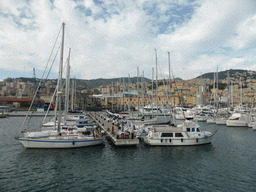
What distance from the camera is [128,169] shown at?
15086 mm

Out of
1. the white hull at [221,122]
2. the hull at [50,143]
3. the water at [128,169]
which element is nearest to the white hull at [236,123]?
the white hull at [221,122]

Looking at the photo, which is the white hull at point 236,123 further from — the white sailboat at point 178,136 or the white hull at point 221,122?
the white sailboat at point 178,136

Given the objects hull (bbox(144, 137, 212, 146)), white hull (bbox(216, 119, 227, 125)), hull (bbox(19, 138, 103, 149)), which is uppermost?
hull (bbox(19, 138, 103, 149))

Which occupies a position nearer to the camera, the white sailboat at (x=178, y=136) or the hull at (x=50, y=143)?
the hull at (x=50, y=143)

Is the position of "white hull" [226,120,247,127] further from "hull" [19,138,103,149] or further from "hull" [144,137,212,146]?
"hull" [19,138,103,149]

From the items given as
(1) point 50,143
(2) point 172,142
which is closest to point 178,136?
(2) point 172,142

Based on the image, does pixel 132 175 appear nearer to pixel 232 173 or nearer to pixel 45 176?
pixel 45 176

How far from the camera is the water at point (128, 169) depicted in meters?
12.0

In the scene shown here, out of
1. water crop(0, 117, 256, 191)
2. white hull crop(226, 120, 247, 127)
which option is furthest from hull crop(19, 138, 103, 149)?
white hull crop(226, 120, 247, 127)

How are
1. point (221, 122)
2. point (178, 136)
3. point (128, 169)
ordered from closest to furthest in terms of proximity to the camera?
point (128, 169) < point (178, 136) < point (221, 122)

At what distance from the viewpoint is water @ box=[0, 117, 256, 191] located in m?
12.0

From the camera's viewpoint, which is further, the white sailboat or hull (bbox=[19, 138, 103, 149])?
the white sailboat

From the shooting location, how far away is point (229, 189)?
11.7 metres

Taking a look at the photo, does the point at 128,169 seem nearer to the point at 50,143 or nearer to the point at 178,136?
the point at 178,136
